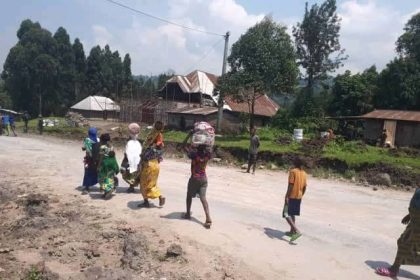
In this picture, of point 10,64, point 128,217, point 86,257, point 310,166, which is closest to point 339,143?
point 310,166

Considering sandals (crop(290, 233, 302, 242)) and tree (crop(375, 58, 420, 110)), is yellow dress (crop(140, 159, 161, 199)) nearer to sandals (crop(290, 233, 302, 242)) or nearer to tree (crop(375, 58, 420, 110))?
sandals (crop(290, 233, 302, 242))

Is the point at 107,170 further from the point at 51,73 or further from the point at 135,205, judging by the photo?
the point at 51,73

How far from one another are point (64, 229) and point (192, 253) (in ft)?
10.2

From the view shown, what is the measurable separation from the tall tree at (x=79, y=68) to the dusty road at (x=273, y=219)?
176 feet

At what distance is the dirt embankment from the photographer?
7184mm

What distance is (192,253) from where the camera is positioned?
24.6 ft

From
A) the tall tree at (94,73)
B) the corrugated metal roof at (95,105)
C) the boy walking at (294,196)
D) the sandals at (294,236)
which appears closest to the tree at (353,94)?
the corrugated metal roof at (95,105)

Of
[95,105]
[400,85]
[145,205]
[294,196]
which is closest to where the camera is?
[294,196]

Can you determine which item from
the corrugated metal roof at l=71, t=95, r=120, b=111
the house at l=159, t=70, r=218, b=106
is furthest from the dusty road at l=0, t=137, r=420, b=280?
the corrugated metal roof at l=71, t=95, r=120, b=111

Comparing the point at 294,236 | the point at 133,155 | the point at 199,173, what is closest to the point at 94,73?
the point at 133,155

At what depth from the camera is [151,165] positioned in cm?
998

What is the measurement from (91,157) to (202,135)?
4.00 metres

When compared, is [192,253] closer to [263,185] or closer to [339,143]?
[263,185]

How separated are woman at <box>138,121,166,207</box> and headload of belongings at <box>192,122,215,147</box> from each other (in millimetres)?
1483
